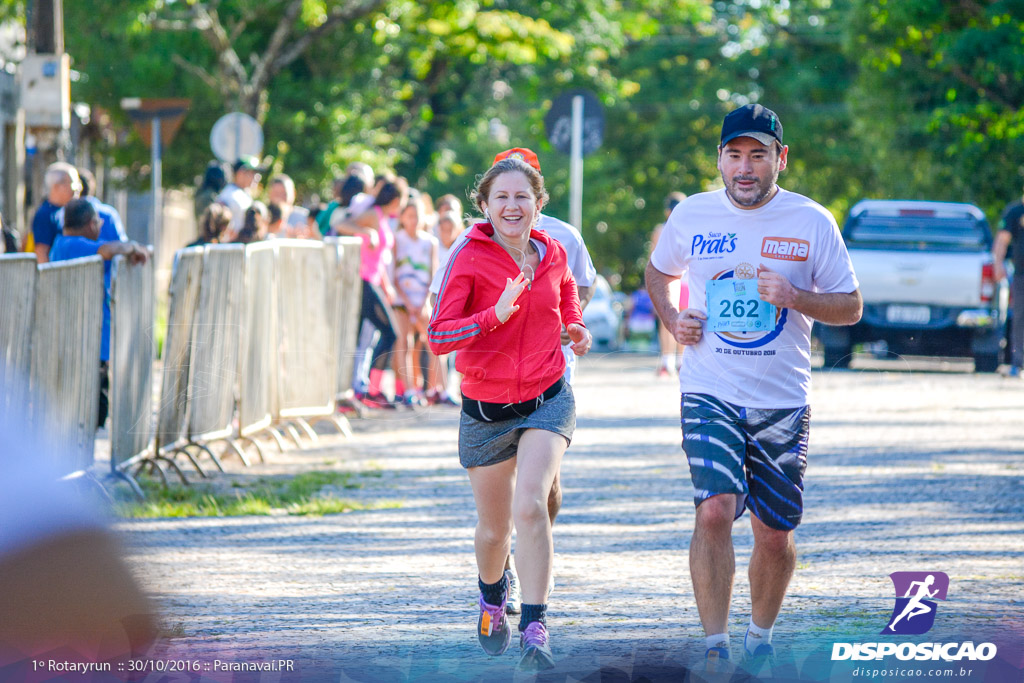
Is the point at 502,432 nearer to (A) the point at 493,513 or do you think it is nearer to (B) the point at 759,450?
(A) the point at 493,513

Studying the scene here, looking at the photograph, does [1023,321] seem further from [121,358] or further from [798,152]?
[798,152]

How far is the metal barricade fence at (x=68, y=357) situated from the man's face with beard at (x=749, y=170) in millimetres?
3841

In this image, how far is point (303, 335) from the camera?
11484mm

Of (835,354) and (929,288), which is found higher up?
(929,288)

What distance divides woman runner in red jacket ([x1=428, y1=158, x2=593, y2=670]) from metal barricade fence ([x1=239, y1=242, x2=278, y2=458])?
203 inches

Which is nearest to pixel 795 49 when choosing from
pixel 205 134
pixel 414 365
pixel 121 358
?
pixel 205 134

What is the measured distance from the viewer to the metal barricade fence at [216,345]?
9.40m

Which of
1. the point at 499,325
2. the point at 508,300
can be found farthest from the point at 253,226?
the point at 508,300

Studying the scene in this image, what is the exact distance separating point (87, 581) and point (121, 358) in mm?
3776

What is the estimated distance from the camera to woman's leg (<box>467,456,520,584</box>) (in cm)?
526

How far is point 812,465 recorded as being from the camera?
10430mm

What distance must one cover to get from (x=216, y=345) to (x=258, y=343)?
35.1 inches

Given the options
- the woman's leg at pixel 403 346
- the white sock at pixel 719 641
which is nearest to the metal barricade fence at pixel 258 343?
the woman's leg at pixel 403 346

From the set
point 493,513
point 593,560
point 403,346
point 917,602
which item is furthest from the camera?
point 403,346
